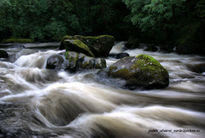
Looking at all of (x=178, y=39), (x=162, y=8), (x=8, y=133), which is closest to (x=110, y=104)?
(x=8, y=133)

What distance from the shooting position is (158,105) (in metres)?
3.71

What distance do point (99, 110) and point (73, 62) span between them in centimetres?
337

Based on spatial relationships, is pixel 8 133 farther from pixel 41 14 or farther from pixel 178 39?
pixel 41 14

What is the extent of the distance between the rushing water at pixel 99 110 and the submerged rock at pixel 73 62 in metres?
0.84

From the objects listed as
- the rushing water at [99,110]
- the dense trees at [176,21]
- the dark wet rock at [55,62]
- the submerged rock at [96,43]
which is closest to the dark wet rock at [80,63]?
the dark wet rock at [55,62]

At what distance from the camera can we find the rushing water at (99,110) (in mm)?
2545

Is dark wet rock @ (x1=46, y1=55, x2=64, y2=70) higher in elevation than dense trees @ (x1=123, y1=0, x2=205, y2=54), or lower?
lower

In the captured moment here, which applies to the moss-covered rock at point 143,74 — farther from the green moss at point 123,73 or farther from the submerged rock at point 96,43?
the submerged rock at point 96,43

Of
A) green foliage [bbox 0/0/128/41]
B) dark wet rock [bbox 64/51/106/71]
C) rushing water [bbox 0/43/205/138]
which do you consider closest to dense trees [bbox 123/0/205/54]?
rushing water [bbox 0/43/205/138]

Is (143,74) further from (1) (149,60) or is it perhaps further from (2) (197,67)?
(2) (197,67)

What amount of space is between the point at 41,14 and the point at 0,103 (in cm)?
1717

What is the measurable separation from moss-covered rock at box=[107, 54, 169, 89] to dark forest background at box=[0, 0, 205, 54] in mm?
6903

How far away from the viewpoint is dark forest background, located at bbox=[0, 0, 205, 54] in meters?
12.3

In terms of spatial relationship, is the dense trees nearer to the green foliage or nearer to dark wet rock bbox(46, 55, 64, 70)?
the green foliage
